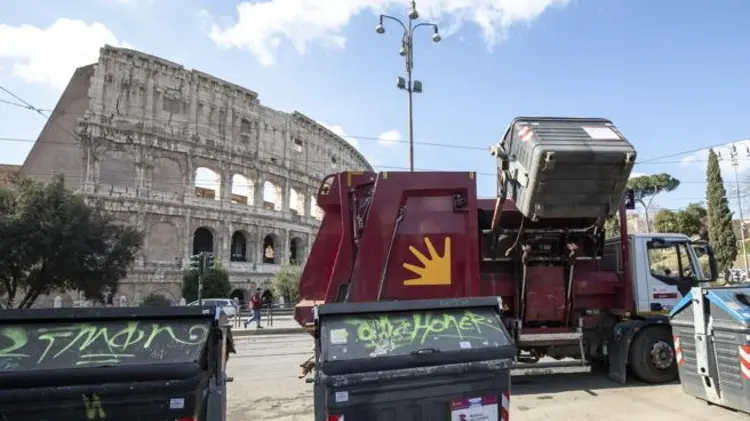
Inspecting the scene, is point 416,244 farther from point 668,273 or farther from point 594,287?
point 668,273

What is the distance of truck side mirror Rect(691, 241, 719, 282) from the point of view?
8438mm

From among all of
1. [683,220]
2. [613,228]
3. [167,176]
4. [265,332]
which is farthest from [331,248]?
[683,220]

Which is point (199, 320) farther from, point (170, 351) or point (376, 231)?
point (376, 231)

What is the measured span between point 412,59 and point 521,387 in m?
12.2

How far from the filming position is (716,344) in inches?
236

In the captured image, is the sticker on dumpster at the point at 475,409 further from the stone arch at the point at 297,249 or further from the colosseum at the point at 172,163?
the stone arch at the point at 297,249

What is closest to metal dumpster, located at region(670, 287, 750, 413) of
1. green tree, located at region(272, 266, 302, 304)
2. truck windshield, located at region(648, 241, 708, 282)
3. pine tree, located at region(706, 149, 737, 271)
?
truck windshield, located at region(648, 241, 708, 282)

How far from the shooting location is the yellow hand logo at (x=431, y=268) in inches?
291

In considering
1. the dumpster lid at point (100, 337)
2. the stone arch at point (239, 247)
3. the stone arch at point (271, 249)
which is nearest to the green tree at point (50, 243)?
the stone arch at point (239, 247)

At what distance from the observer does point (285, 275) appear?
4000cm

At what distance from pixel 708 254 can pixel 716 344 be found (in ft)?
10.2

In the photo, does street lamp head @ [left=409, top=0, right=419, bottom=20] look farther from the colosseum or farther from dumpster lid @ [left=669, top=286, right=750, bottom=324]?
the colosseum

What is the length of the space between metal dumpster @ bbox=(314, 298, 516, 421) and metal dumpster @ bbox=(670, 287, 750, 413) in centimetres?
327

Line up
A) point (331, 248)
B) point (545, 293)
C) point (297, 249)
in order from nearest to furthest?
point (545, 293) → point (331, 248) → point (297, 249)
